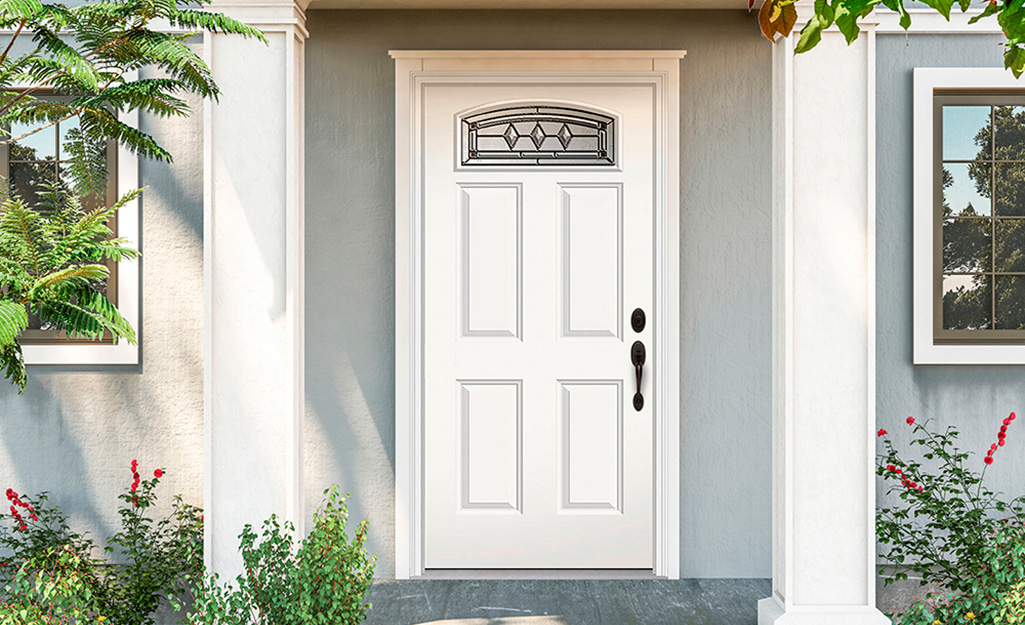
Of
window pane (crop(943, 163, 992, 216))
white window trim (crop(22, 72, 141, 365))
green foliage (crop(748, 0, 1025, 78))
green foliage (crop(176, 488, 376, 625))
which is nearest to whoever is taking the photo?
green foliage (crop(748, 0, 1025, 78))

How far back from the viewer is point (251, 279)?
2.83 meters

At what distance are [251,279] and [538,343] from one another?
1.41 m

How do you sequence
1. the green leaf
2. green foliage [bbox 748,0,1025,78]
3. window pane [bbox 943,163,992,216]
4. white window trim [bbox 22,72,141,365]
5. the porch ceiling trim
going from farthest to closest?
window pane [bbox 943,163,992,216], white window trim [bbox 22,72,141,365], the porch ceiling trim, the green leaf, green foliage [bbox 748,0,1025,78]

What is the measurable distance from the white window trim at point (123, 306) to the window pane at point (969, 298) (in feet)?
12.7

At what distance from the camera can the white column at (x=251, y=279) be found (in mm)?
2807

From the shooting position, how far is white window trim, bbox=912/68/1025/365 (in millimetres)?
3639

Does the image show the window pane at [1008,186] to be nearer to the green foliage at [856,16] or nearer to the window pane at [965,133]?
the window pane at [965,133]

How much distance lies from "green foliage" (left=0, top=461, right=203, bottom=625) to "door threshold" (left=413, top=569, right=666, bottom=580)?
110 centimetres

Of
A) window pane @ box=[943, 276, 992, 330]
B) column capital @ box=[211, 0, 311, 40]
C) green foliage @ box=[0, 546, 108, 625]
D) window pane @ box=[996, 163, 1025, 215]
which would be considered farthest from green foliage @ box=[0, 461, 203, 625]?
window pane @ box=[996, 163, 1025, 215]

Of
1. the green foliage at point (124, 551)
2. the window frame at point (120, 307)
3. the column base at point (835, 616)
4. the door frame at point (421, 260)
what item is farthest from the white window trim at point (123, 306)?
the column base at point (835, 616)

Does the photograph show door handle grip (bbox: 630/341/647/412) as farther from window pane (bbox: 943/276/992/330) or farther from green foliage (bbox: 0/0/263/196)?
green foliage (bbox: 0/0/263/196)

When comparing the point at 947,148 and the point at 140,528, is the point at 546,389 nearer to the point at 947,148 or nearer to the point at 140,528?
the point at 140,528

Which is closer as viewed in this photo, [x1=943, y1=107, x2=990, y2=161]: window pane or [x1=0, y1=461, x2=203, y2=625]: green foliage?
[x1=0, y1=461, x2=203, y2=625]: green foliage

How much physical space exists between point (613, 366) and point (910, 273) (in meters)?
1.49
